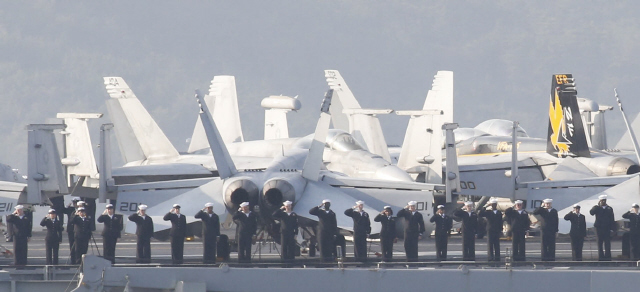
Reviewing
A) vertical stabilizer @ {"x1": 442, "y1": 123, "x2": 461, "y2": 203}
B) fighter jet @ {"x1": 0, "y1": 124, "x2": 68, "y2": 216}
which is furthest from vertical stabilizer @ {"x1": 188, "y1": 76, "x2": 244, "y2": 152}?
fighter jet @ {"x1": 0, "y1": 124, "x2": 68, "y2": 216}

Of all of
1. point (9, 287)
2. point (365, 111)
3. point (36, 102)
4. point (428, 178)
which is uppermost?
point (36, 102)

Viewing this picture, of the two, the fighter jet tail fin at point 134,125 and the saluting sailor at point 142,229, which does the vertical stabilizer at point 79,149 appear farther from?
the saluting sailor at point 142,229

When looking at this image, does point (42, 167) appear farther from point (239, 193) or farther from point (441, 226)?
point (441, 226)

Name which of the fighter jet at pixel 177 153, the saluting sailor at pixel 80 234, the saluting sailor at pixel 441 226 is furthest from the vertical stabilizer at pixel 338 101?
the saluting sailor at pixel 80 234

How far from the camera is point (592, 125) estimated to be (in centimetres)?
4572

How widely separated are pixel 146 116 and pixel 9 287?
21540 millimetres

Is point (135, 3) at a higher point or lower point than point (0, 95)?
higher

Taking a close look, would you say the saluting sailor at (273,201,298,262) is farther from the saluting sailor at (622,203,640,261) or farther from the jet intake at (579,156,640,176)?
the jet intake at (579,156,640,176)

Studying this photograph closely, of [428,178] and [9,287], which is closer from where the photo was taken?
[9,287]

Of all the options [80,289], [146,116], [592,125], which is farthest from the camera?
[592,125]

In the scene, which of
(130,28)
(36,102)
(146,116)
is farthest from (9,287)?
(130,28)

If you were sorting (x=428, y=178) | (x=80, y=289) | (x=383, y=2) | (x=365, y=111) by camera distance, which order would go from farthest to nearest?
1. (x=383, y=2)
2. (x=365, y=111)
3. (x=428, y=178)
4. (x=80, y=289)

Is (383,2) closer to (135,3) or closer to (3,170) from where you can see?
(135,3)

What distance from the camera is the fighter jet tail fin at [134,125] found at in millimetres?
37688
